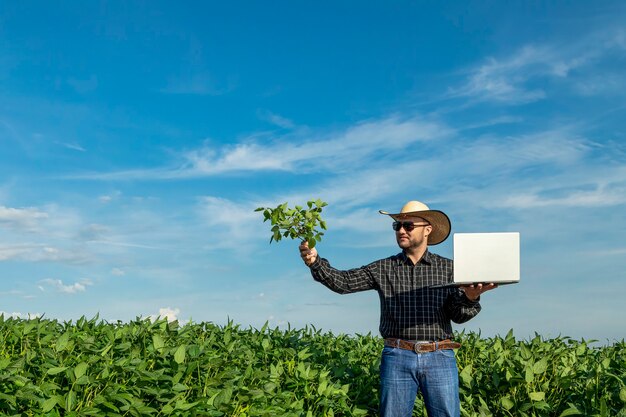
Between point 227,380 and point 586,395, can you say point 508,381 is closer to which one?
point 586,395

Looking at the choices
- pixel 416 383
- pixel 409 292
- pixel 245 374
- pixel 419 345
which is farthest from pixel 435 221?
pixel 245 374

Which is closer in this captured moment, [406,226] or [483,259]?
[483,259]

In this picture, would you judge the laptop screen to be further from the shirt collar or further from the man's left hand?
the shirt collar

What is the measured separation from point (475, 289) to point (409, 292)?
658mm

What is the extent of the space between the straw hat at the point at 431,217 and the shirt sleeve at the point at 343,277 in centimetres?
61

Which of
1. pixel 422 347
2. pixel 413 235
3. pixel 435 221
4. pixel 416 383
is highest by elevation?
pixel 435 221

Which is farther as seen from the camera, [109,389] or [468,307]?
[468,307]

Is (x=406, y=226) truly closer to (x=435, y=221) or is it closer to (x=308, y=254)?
(x=435, y=221)

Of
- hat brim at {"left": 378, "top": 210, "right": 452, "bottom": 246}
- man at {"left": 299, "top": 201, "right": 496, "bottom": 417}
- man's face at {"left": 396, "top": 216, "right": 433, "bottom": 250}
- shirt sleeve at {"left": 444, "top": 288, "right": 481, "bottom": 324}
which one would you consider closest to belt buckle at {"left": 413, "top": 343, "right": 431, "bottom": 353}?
man at {"left": 299, "top": 201, "right": 496, "bottom": 417}

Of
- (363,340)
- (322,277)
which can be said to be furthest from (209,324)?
(322,277)

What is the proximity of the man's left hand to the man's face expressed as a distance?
2.30 ft

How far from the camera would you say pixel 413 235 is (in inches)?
272

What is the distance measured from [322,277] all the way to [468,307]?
1.43 meters

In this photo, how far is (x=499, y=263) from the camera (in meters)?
6.27
